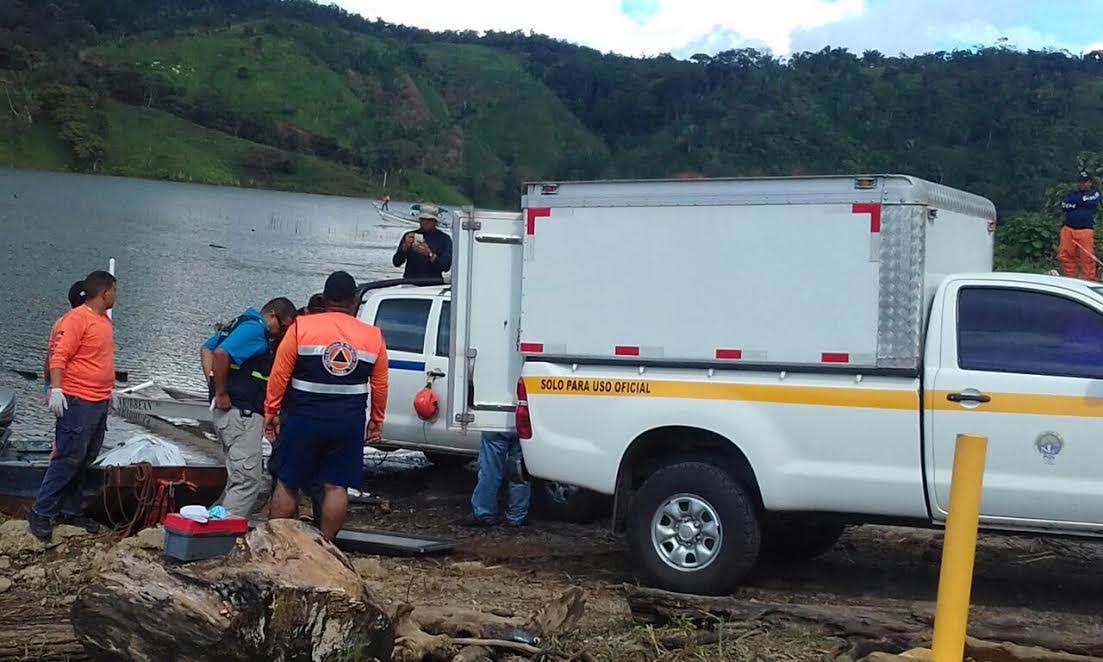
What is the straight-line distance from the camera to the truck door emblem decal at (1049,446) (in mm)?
6902

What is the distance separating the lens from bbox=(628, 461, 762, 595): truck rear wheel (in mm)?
7465

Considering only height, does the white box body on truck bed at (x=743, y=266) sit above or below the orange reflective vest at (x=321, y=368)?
above

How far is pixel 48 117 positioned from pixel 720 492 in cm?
10938

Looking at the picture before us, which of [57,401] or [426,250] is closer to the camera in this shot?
[57,401]

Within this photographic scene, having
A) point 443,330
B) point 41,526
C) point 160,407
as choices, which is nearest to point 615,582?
point 443,330

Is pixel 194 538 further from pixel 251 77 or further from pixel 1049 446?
pixel 251 77

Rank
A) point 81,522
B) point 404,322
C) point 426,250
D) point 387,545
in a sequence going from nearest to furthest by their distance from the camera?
point 387,545, point 81,522, point 404,322, point 426,250

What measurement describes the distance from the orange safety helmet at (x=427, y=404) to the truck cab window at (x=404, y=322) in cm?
42

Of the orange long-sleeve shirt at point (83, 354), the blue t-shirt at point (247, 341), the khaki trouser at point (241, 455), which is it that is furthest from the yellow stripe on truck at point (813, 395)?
the orange long-sleeve shirt at point (83, 354)

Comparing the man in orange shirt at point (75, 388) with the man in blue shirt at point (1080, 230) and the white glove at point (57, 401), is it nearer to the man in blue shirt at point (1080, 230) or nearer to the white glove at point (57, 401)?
the white glove at point (57, 401)

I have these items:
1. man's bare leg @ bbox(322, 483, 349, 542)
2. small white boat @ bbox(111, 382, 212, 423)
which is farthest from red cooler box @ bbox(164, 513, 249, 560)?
small white boat @ bbox(111, 382, 212, 423)

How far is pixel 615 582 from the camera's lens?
8.29m

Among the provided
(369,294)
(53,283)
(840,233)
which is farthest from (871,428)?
(53,283)

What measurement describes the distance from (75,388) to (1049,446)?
629 cm
